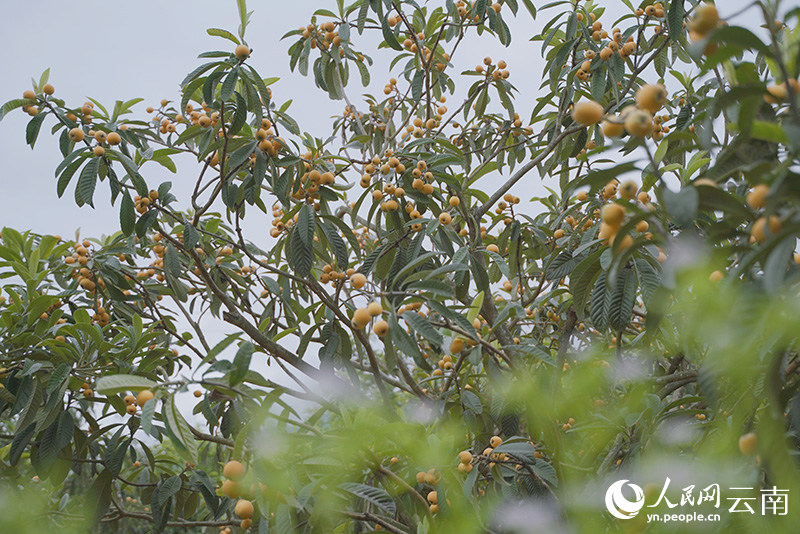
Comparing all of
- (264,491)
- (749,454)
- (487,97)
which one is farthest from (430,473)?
(487,97)

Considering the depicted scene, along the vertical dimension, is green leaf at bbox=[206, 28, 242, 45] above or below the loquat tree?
above

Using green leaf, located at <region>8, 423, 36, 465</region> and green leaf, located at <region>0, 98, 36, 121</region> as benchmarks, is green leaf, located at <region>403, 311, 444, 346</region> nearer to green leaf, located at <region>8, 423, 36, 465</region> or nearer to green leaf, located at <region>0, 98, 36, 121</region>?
green leaf, located at <region>8, 423, 36, 465</region>

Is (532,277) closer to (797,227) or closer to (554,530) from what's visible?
(554,530)

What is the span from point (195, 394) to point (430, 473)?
1.13 meters

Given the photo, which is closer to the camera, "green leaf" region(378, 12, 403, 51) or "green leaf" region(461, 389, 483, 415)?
"green leaf" region(461, 389, 483, 415)

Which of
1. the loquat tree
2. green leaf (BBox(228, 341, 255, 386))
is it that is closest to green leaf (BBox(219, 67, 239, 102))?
the loquat tree

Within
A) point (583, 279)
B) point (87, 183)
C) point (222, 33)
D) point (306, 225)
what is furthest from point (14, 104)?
point (583, 279)

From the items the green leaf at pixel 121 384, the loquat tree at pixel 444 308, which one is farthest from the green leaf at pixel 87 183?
the green leaf at pixel 121 384

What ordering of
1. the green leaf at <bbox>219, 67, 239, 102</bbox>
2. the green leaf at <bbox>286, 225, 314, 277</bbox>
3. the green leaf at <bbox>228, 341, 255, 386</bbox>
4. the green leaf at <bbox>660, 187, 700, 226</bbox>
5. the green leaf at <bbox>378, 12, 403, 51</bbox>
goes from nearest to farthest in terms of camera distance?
the green leaf at <bbox>660, 187, 700, 226</bbox>, the green leaf at <bbox>228, 341, 255, 386</bbox>, the green leaf at <bbox>219, 67, 239, 102</bbox>, the green leaf at <bbox>286, 225, 314, 277</bbox>, the green leaf at <bbox>378, 12, 403, 51</bbox>

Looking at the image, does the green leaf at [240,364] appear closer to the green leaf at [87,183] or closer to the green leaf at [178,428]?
the green leaf at [178,428]

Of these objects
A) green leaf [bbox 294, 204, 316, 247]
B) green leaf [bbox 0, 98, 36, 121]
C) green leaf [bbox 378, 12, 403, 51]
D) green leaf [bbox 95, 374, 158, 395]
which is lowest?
green leaf [bbox 95, 374, 158, 395]

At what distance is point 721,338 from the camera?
2.15ft

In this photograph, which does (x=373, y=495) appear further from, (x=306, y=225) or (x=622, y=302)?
(x=306, y=225)

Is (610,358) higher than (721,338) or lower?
higher
